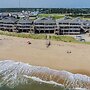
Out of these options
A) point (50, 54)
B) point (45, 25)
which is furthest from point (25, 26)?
point (50, 54)

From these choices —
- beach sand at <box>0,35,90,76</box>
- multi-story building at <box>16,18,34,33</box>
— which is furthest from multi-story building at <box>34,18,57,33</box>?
beach sand at <box>0,35,90,76</box>

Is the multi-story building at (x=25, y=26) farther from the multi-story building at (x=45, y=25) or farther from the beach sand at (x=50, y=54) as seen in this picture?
Result: the beach sand at (x=50, y=54)

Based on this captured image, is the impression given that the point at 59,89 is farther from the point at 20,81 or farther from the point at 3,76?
the point at 3,76

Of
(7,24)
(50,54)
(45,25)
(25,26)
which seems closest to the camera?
(50,54)

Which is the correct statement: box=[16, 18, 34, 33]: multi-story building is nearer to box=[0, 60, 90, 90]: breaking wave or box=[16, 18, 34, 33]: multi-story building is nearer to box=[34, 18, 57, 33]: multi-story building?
box=[34, 18, 57, 33]: multi-story building

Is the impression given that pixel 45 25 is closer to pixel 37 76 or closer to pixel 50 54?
pixel 50 54

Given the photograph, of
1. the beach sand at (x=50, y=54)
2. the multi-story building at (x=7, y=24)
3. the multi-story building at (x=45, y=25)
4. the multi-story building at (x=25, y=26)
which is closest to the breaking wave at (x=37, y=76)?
the beach sand at (x=50, y=54)

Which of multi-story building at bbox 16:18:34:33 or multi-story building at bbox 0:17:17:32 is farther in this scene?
multi-story building at bbox 0:17:17:32
